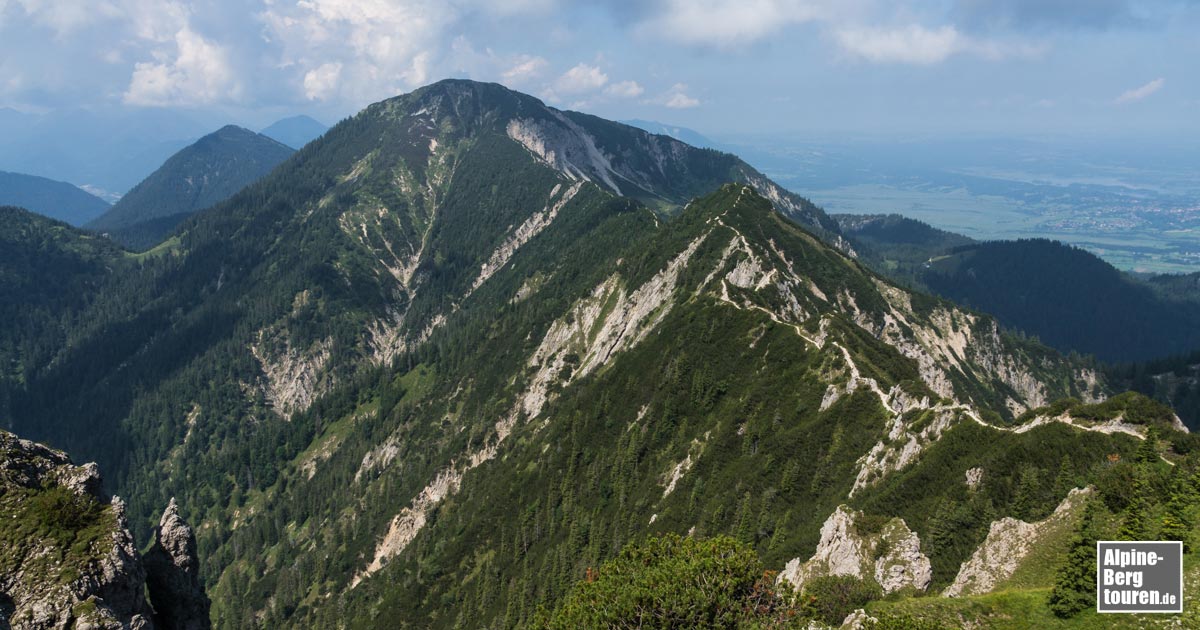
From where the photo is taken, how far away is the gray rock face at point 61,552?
42844 millimetres

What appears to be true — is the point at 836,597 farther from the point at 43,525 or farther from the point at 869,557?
the point at 43,525

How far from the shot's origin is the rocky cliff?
42.8m

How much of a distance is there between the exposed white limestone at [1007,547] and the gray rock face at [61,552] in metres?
64.2

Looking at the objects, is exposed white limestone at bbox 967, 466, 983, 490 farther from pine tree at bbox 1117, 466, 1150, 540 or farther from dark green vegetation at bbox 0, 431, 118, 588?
dark green vegetation at bbox 0, 431, 118, 588

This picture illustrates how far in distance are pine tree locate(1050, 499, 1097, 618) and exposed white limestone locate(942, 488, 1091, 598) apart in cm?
1035

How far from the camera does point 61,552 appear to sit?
153 ft

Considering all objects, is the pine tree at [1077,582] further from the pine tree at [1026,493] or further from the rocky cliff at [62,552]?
the rocky cliff at [62,552]

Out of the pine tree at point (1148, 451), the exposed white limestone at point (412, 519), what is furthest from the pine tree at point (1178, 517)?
the exposed white limestone at point (412, 519)

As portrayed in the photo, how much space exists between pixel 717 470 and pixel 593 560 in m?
29.5

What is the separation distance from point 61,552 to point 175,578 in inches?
539

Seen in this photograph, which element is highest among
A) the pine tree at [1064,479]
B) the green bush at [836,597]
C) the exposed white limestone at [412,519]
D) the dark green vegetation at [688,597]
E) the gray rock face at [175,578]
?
the pine tree at [1064,479]

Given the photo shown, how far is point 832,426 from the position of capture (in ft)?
292

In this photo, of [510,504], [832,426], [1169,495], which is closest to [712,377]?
[832,426]

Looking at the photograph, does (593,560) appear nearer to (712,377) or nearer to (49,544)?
(712,377)
